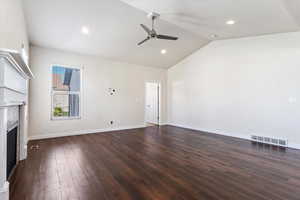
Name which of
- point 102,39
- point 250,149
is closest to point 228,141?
point 250,149

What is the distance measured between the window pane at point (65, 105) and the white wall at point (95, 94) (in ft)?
0.73

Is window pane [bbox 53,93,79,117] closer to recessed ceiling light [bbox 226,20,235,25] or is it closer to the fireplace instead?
the fireplace

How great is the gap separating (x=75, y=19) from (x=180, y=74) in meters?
4.79

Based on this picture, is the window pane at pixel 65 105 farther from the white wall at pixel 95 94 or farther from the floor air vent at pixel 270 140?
the floor air vent at pixel 270 140

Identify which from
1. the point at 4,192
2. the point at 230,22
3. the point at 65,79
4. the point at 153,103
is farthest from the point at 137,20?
the point at 153,103

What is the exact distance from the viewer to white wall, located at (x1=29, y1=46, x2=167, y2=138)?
486 centimetres

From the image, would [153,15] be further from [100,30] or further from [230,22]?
[230,22]

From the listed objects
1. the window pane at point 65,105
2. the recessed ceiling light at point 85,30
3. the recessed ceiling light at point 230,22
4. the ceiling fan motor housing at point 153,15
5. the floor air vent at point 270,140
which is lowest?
the floor air vent at point 270,140

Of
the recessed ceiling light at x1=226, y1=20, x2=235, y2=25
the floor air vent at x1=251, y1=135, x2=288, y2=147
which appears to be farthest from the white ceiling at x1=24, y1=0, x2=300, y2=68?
the floor air vent at x1=251, y1=135, x2=288, y2=147

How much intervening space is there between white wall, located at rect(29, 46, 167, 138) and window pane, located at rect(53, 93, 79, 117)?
22 cm

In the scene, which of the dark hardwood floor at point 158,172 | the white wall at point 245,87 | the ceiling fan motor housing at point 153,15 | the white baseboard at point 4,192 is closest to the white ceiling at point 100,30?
the ceiling fan motor housing at point 153,15

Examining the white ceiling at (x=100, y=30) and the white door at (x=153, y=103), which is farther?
the white door at (x=153, y=103)

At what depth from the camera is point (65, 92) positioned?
5.43 metres

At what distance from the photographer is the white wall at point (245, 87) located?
4.11 meters
